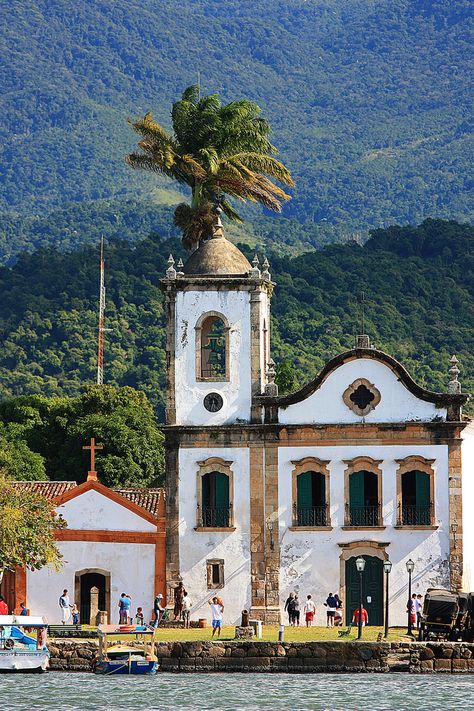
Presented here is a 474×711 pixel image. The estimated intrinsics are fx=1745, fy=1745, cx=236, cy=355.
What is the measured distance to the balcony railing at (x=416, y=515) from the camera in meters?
50.9

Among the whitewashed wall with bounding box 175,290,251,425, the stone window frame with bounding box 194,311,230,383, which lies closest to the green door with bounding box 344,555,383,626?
the whitewashed wall with bounding box 175,290,251,425

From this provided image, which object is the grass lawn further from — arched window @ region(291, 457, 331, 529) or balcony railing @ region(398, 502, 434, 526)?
arched window @ region(291, 457, 331, 529)

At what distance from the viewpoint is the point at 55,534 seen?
52.6 metres

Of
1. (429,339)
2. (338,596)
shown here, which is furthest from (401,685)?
(429,339)

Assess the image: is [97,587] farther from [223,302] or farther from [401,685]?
[401,685]

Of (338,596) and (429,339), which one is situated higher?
(429,339)

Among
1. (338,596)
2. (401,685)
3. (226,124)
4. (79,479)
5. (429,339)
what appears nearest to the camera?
(401,685)

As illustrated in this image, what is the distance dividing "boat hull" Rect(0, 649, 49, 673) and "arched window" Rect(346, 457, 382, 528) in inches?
416

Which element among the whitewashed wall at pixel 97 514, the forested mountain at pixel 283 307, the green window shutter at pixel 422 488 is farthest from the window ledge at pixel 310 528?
the forested mountain at pixel 283 307

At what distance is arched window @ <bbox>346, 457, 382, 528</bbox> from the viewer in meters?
51.0

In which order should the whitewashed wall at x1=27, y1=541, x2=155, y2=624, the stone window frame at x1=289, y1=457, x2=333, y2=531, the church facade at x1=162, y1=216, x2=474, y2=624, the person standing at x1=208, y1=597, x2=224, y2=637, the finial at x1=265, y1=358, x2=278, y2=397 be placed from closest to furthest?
the person standing at x1=208, y1=597, x2=224, y2=637
the church facade at x1=162, y1=216, x2=474, y2=624
the stone window frame at x1=289, y1=457, x2=333, y2=531
the finial at x1=265, y1=358, x2=278, y2=397
the whitewashed wall at x1=27, y1=541, x2=155, y2=624

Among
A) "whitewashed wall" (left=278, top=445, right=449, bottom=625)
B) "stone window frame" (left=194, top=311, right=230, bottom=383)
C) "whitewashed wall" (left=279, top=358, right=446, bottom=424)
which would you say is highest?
"stone window frame" (left=194, top=311, right=230, bottom=383)

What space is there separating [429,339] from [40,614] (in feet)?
187

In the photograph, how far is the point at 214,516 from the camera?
51.6 m
